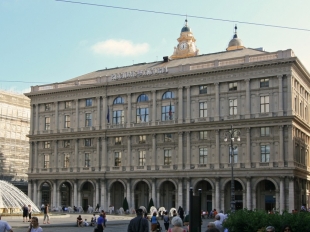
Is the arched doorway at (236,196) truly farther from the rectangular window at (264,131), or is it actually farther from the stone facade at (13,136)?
the stone facade at (13,136)

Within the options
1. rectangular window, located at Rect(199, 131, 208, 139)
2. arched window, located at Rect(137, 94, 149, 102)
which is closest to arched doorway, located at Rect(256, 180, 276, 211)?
rectangular window, located at Rect(199, 131, 208, 139)

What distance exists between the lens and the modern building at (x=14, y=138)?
9775 cm

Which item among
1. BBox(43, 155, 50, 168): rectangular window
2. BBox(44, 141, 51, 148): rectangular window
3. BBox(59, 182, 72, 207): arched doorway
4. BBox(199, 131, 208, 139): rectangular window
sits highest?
BBox(199, 131, 208, 139): rectangular window

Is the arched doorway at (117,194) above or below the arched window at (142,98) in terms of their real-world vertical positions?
below

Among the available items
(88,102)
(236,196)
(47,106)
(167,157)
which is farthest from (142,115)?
(47,106)

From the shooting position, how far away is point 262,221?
72.7 feet

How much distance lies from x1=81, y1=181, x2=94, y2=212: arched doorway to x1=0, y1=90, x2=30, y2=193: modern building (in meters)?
21.2

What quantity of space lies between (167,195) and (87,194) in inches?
484

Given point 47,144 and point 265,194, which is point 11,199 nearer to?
point 265,194

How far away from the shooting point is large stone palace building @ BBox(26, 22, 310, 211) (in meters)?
64.8

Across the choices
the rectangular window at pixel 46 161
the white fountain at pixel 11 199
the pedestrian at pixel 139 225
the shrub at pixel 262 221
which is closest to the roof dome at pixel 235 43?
the rectangular window at pixel 46 161

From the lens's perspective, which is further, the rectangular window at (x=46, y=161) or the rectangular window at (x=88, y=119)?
the rectangular window at (x=46, y=161)

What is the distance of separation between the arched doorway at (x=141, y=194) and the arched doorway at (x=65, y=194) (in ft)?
36.9

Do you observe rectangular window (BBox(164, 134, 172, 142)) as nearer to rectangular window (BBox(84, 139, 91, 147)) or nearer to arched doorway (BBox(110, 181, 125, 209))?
arched doorway (BBox(110, 181, 125, 209))
